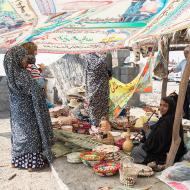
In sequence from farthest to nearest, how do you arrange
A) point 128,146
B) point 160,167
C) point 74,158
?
point 128,146 → point 74,158 → point 160,167

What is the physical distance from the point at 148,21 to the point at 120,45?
6.06ft

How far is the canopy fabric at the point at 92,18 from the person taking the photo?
2.98 m

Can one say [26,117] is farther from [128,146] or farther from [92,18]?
[92,18]

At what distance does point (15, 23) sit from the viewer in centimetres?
360

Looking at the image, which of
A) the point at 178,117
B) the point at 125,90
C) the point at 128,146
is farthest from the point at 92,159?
the point at 125,90

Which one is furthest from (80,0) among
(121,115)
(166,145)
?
(121,115)

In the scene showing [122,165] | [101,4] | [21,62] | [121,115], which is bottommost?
[121,115]

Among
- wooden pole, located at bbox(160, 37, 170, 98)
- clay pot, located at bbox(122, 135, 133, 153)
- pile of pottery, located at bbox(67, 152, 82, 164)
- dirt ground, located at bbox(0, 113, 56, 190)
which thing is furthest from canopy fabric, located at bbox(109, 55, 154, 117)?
dirt ground, located at bbox(0, 113, 56, 190)

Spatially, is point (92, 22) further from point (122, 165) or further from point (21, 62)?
point (122, 165)

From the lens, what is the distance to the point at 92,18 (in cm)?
382

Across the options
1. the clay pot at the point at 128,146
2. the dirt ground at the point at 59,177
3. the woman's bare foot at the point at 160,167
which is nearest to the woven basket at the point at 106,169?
the dirt ground at the point at 59,177

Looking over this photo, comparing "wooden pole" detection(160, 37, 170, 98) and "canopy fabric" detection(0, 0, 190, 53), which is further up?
"canopy fabric" detection(0, 0, 190, 53)

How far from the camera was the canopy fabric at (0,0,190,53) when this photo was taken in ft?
9.77

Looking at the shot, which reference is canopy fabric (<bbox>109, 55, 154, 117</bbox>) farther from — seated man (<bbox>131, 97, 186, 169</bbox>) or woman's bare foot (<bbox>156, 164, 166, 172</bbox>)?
woman's bare foot (<bbox>156, 164, 166, 172</bbox>)
